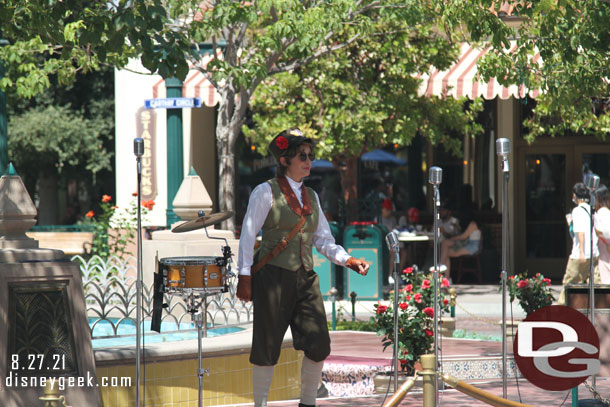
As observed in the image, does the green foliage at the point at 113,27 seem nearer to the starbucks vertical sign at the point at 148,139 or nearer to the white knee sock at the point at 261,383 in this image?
the white knee sock at the point at 261,383

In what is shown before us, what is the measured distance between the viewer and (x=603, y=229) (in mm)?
10938

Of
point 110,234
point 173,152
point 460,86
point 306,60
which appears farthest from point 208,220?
point 460,86

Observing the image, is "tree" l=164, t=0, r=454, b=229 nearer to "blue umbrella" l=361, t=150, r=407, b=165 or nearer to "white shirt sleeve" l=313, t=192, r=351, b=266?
"white shirt sleeve" l=313, t=192, r=351, b=266

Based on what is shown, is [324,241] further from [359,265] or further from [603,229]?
[603,229]

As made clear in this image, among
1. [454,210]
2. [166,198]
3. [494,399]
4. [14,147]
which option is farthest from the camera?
[14,147]

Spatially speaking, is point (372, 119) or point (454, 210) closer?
point (372, 119)

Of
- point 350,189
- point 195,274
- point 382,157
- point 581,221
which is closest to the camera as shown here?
point 195,274

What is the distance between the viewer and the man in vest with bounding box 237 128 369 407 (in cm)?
591

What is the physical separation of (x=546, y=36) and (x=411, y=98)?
241 inches

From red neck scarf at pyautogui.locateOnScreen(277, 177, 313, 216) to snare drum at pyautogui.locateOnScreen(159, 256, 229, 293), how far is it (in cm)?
87

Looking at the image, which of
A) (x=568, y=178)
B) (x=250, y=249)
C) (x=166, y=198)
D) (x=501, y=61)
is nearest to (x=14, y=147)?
(x=166, y=198)

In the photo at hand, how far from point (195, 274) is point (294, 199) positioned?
1025mm

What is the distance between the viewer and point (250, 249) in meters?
5.86

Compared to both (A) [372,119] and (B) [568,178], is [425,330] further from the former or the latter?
(B) [568,178]
